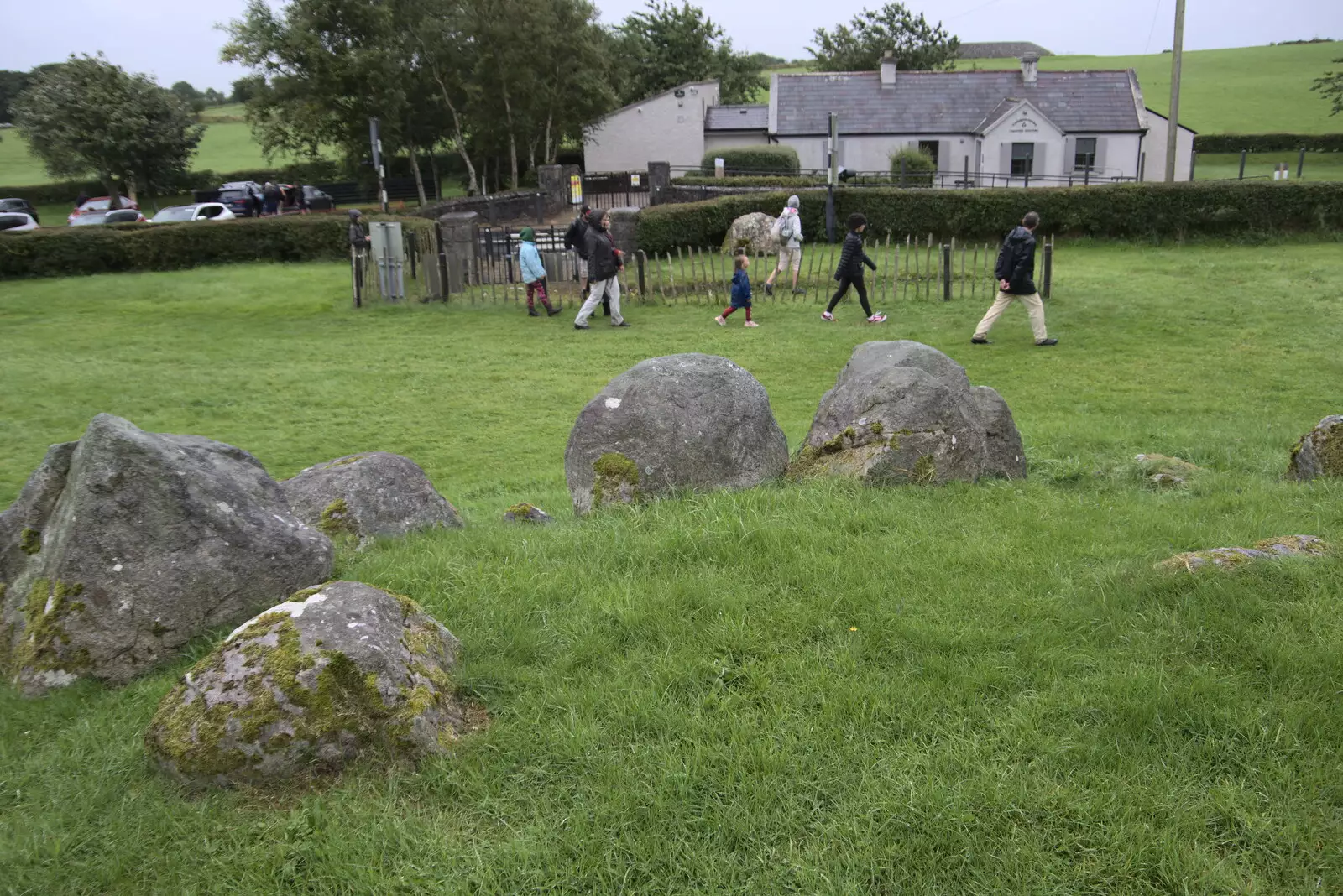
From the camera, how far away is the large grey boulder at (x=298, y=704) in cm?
318

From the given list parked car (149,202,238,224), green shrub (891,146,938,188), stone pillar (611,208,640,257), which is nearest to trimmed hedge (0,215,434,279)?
stone pillar (611,208,640,257)

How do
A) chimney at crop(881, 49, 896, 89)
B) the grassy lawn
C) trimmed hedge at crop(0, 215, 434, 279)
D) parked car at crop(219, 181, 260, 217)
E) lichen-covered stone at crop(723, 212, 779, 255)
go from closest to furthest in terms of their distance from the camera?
the grassy lawn, trimmed hedge at crop(0, 215, 434, 279), lichen-covered stone at crop(723, 212, 779, 255), parked car at crop(219, 181, 260, 217), chimney at crop(881, 49, 896, 89)

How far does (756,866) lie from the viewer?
9.26 ft

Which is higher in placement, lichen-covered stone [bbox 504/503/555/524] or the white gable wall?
the white gable wall

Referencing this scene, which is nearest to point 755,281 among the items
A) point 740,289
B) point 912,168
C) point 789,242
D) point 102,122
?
point 789,242

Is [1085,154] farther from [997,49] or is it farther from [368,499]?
[997,49]

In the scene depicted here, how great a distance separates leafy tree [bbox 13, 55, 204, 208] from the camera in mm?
40031

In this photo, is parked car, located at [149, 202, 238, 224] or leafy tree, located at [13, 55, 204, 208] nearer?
parked car, located at [149, 202, 238, 224]

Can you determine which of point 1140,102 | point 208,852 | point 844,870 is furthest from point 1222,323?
point 1140,102

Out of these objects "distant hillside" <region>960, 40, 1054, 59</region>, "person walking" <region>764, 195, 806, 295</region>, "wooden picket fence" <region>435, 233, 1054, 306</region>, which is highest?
"distant hillside" <region>960, 40, 1054, 59</region>

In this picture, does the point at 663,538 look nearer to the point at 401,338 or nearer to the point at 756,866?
the point at 756,866

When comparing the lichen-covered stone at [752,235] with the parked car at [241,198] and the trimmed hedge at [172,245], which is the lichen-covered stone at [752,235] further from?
the parked car at [241,198]

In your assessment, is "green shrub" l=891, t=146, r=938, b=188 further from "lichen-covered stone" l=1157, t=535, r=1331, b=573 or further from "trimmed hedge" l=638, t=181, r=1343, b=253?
"lichen-covered stone" l=1157, t=535, r=1331, b=573

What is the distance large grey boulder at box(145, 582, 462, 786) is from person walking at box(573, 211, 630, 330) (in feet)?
43.8
